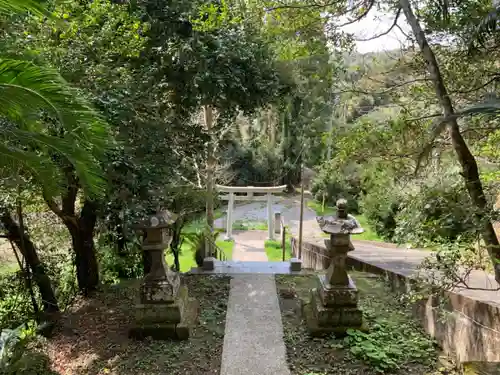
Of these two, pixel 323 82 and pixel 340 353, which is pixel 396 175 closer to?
pixel 323 82

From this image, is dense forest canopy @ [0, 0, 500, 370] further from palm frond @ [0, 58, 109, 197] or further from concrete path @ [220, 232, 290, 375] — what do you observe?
concrete path @ [220, 232, 290, 375]

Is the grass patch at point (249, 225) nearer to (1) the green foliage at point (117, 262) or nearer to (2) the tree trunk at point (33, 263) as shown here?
(1) the green foliage at point (117, 262)

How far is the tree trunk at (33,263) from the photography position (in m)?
5.59

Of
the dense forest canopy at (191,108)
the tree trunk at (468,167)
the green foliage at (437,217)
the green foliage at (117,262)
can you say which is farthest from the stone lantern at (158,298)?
the tree trunk at (468,167)

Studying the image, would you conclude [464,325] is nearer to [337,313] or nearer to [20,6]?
[337,313]

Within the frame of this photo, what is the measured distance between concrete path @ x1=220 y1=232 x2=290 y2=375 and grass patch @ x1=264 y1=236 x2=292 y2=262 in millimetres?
6141

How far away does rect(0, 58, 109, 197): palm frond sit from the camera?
7.62 ft

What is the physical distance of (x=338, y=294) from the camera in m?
4.75

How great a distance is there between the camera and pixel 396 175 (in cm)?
448

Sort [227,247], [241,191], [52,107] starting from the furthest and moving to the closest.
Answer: [241,191], [227,247], [52,107]

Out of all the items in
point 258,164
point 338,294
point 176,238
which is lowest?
point 338,294

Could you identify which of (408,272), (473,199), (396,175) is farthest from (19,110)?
(408,272)

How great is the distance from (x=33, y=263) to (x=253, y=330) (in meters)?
3.48

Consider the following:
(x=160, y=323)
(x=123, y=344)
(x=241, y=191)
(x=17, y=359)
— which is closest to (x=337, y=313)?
(x=160, y=323)
